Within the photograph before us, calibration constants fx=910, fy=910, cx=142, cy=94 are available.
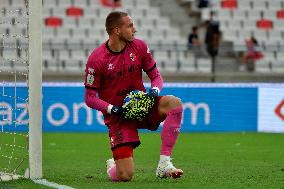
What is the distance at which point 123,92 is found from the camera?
9.45m

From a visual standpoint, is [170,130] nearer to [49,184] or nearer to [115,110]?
[115,110]

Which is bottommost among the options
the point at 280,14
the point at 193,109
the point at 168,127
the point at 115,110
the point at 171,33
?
the point at 193,109

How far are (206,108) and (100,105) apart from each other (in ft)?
36.9

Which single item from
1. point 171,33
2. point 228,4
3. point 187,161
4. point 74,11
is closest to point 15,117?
point 187,161

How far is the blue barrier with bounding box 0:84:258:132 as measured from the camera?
20.0 meters

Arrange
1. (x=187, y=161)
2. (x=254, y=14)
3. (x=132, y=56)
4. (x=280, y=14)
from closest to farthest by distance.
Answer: (x=132, y=56) < (x=187, y=161) < (x=254, y=14) < (x=280, y=14)

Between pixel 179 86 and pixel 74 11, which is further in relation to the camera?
pixel 74 11

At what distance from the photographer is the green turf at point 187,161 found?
352 inches

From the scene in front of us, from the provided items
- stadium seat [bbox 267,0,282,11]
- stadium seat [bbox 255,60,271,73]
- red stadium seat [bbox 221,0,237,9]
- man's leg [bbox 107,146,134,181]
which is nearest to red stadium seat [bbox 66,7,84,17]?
red stadium seat [bbox 221,0,237,9]

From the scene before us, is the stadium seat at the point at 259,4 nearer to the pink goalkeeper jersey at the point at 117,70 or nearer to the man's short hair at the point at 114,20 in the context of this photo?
the pink goalkeeper jersey at the point at 117,70

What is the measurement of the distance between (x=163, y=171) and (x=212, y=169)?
168cm

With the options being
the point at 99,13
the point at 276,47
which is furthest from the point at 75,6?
the point at 276,47

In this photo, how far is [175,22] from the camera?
2758 cm

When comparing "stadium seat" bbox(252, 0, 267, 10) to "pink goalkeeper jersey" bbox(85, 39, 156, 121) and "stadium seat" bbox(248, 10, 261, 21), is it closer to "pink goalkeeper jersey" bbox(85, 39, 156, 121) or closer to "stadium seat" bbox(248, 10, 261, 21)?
"stadium seat" bbox(248, 10, 261, 21)
